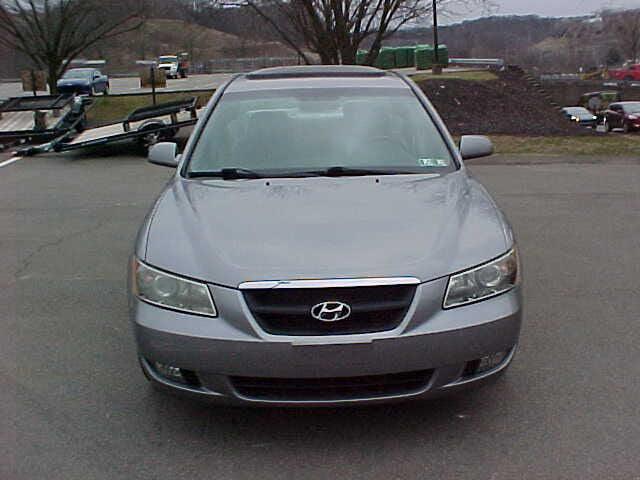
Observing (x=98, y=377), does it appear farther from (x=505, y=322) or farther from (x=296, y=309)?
(x=505, y=322)

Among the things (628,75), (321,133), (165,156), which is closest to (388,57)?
(628,75)

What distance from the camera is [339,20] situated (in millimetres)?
16672

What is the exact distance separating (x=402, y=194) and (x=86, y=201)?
254 inches

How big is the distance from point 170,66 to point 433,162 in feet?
173

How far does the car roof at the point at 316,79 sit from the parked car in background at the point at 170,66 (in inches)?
1883

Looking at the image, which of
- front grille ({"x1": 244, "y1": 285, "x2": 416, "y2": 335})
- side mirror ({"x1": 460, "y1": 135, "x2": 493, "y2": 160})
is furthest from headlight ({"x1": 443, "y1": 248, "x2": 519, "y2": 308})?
side mirror ({"x1": 460, "y1": 135, "x2": 493, "y2": 160})

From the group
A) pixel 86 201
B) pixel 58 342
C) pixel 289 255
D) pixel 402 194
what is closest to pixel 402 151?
pixel 402 194

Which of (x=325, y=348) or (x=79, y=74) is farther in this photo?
(x=79, y=74)

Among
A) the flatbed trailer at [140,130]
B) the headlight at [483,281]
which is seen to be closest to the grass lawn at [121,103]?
the flatbed trailer at [140,130]

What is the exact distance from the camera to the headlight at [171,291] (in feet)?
10.4

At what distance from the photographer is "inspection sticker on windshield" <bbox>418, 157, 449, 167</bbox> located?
4.41m

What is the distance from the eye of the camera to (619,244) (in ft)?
21.8

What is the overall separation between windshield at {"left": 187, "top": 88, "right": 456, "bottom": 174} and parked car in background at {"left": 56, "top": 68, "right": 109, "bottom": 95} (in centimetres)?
2941

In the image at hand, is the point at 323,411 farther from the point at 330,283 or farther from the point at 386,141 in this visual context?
the point at 386,141
